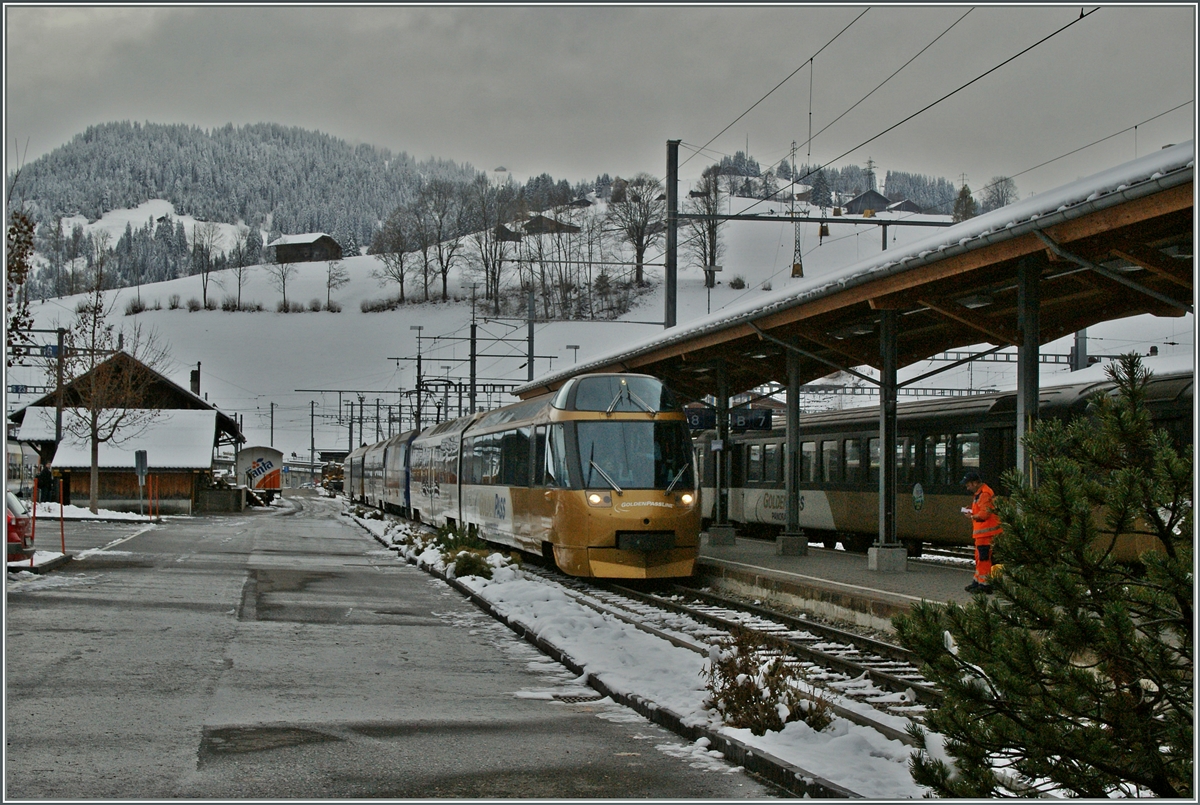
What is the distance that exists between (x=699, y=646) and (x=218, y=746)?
5.48 meters

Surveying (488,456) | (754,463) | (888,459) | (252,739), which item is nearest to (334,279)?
(754,463)

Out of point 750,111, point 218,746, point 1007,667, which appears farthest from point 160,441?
point 1007,667

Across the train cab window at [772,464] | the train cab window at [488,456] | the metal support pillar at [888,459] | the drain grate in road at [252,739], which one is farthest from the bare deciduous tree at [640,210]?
the drain grate in road at [252,739]

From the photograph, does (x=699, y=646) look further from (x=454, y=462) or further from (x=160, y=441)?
(x=160, y=441)

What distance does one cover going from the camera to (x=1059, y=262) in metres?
14.6

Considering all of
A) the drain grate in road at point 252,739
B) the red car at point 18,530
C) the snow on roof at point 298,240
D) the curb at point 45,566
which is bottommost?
the curb at point 45,566

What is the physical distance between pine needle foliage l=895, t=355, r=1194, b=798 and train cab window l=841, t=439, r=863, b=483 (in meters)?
21.1

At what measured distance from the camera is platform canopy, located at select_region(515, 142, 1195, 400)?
37.8 feet

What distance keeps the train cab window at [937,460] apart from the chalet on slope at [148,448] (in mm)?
35422

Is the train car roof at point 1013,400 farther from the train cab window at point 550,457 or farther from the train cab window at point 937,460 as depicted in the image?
the train cab window at point 550,457

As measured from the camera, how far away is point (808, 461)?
92.8 feet

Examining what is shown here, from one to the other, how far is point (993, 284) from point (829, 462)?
11.0 meters

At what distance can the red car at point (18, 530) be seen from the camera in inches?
714

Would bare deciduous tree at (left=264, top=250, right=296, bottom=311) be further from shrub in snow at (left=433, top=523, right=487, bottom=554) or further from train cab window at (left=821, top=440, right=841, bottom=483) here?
train cab window at (left=821, top=440, right=841, bottom=483)
